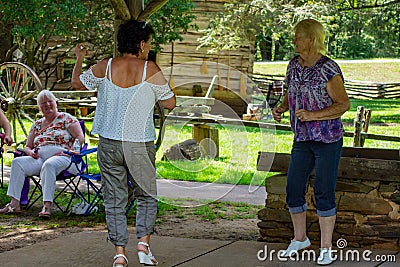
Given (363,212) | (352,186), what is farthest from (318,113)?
(363,212)

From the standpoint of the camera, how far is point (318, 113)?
4488 millimetres

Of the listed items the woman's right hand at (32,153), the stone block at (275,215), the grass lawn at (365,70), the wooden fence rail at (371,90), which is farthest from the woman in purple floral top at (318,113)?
the grass lawn at (365,70)

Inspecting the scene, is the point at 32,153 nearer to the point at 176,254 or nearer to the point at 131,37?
the point at 176,254

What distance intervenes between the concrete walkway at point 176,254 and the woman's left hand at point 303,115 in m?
0.92

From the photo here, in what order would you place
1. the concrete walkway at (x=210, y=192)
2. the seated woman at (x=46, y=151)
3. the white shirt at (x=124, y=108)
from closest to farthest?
the white shirt at (x=124, y=108) → the seated woman at (x=46, y=151) → the concrete walkway at (x=210, y=192)

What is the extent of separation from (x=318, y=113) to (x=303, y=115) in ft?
0.30

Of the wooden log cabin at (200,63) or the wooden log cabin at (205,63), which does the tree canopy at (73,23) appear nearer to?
the wooden log cabin at (200,63)

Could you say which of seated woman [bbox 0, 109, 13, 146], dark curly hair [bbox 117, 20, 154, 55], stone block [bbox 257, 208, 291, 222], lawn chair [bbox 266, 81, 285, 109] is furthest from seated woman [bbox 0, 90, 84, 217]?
lawn chair [bbox 266, 81, 285, 109]

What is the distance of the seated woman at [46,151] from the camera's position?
6.58m

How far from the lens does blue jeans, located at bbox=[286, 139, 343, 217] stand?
4551 mm

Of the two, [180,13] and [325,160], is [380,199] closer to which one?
[325,160]

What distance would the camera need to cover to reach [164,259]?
4.79 metres

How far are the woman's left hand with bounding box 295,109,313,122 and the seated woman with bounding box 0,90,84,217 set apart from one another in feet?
9.21

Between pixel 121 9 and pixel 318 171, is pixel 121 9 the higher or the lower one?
the higher one
